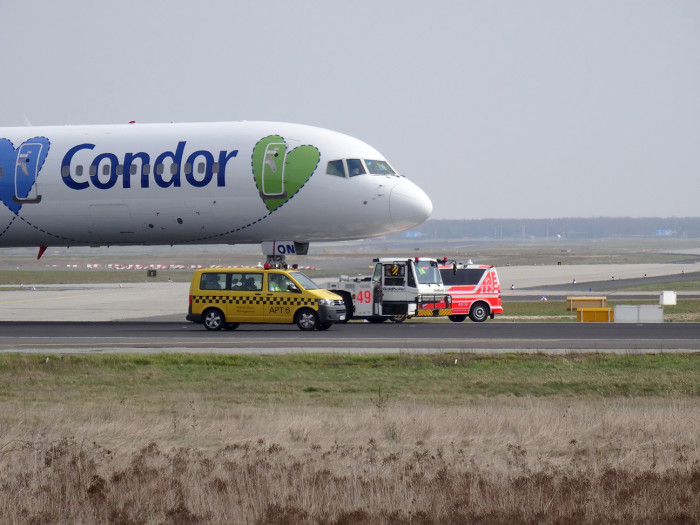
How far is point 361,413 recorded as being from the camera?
1900cm

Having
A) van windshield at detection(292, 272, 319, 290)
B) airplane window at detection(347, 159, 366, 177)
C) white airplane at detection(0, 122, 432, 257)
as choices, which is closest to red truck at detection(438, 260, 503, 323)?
white airplane at detection(0, 122, 432, 257)

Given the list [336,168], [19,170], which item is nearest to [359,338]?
[336,168]

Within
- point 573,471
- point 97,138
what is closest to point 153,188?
point 97,138

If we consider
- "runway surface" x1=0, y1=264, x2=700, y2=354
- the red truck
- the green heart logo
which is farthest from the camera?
the red truck

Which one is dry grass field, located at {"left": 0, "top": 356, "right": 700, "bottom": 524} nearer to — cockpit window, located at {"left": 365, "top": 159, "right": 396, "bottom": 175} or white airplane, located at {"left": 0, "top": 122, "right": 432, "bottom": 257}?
white airplane, located at {"left": 0, "top": 122, "right": 432, "bottom": 257}

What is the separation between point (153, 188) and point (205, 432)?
2445 centimetres

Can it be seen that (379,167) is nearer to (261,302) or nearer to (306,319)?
(306,319)

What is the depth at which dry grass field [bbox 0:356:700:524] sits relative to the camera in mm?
11594

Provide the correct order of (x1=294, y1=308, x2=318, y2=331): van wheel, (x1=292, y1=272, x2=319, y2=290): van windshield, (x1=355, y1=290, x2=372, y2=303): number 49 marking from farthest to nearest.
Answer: (x1=355, y1=290, x2=372, y2=303): number 49 marking → (x1=292, y1=272, x2=319, y2=290): van windshield → (x1=294, y1=308, x2=318, y2=331): van wheel

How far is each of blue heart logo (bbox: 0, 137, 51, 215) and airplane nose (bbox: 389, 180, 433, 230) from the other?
13.6 meters

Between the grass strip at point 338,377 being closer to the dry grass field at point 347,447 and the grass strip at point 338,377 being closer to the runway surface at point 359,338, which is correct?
the dry grass field at point 347,447

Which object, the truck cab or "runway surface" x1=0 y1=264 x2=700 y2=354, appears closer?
"runway surface" x1=0 y1=264 x2=700 y2=354

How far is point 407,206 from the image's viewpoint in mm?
39344

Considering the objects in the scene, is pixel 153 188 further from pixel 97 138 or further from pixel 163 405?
pixel 163 405
